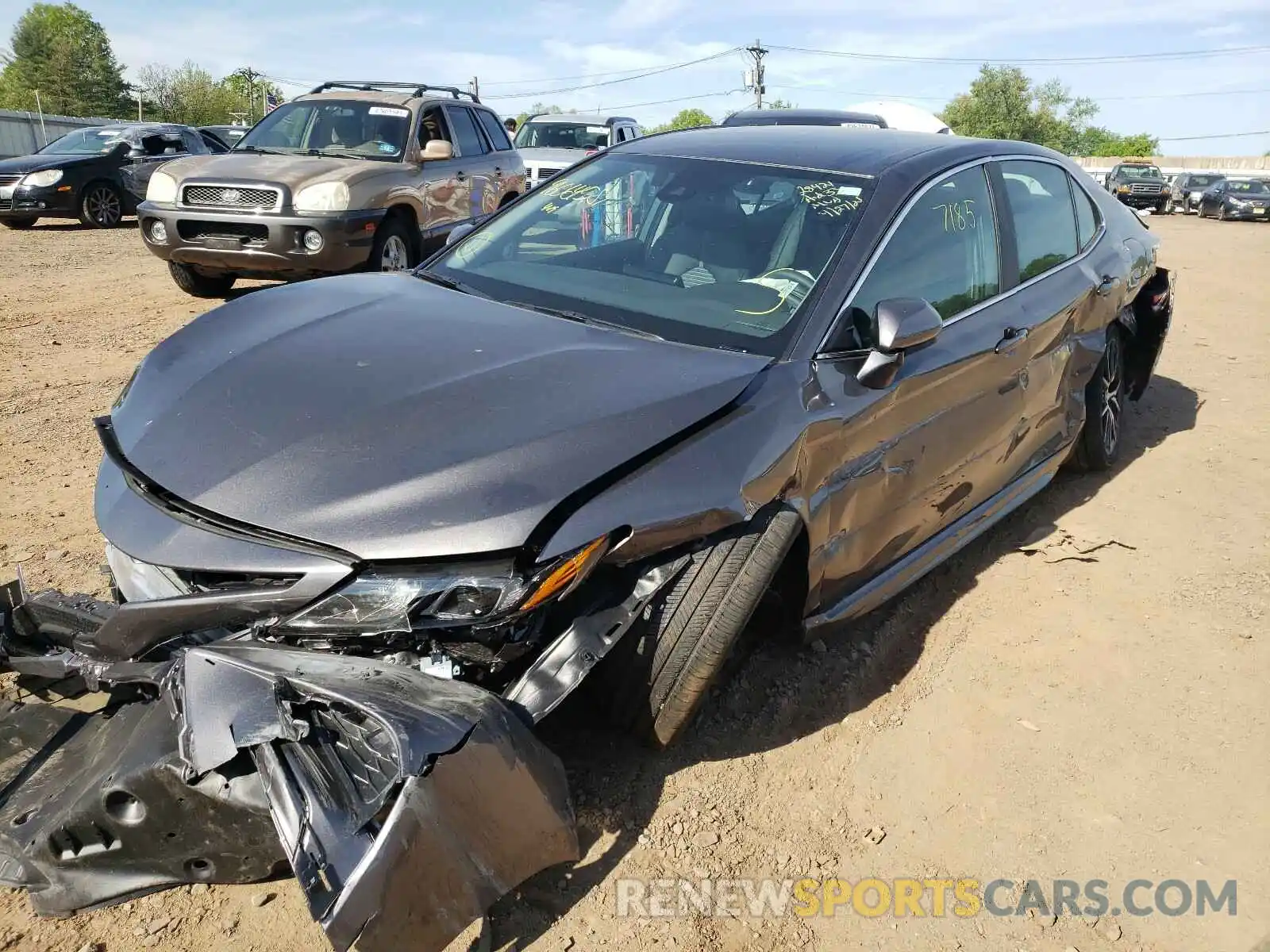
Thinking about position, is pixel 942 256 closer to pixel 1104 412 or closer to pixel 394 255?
pixel 1104 412

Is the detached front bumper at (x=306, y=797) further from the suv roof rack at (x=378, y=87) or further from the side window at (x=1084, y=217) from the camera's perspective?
the suv roof rack at (x=378, y=87)

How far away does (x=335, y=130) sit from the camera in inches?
352

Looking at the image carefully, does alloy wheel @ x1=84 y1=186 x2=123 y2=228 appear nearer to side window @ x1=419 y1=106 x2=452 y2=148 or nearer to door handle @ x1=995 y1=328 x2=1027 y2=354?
side window @ x1=419 y1=106 x2=452 y2=148

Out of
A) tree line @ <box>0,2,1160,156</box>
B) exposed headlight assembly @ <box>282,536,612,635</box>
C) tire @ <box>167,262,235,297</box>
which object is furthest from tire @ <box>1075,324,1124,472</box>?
tree line @ <box>0,2,1160,156</box>

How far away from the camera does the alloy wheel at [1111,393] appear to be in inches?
Result: 191

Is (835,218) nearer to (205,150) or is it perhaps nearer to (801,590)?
(801,590)

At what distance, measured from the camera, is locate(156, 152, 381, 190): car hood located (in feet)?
25.6

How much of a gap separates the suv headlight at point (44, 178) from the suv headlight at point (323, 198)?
335 inches

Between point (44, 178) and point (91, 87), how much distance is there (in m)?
56.3

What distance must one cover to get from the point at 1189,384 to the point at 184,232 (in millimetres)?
7747

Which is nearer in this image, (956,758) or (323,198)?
(956,758)

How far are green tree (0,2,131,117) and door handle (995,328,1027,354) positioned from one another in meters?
65.7

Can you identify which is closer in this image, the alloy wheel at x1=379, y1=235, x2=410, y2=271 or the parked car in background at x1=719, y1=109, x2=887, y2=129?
the alloy wheel at x1=379, y1=235, x2=410, y2=271

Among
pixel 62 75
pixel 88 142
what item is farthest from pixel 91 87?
pixel 88 142
